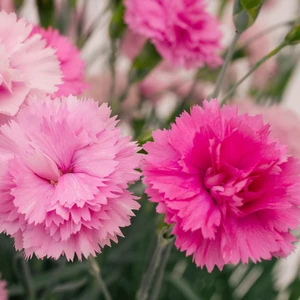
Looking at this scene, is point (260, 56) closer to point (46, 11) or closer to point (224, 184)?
point (46, 11)

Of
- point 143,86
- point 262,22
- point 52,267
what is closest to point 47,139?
point 52,267

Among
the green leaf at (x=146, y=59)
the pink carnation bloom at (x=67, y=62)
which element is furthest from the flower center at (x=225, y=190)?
the green leaf at (x=146, y=59)

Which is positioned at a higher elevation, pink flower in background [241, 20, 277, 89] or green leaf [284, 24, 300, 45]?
green leaf [284, 24, 300, 45]

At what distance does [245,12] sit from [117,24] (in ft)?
0.53

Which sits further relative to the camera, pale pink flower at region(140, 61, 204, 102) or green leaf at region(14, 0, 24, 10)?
pale pink flower at region(140, 61, 204, 102)

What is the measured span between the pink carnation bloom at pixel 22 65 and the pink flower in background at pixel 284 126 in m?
0.18

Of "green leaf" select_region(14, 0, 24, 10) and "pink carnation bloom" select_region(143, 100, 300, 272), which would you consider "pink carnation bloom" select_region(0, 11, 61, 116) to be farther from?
"green leaf" select_region(14, 0, 24, 10)

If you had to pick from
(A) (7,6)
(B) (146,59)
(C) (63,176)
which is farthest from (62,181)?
(A) (7,6)

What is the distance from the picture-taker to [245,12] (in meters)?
0.28

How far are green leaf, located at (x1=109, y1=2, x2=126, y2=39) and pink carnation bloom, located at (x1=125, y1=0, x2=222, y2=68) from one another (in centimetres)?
2

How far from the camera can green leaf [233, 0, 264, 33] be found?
0.28 metres

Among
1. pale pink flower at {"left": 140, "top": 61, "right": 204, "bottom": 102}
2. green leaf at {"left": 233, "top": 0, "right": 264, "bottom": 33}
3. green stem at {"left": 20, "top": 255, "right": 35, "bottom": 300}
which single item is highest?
green leaf at {"left": 233, "top": 0, "right": 264, "bottom": 33}

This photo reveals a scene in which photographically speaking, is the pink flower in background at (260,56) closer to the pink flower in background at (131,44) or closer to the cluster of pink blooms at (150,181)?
the pink flower in background at (131,44)

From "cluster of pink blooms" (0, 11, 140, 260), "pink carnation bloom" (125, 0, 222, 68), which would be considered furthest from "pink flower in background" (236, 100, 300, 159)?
"cluster of pink blooms" (0, 11, 140, 260)
